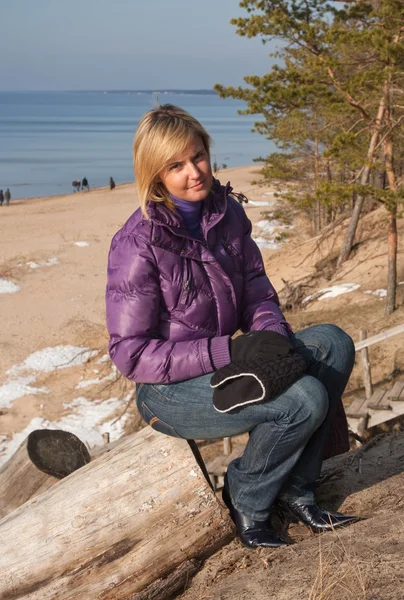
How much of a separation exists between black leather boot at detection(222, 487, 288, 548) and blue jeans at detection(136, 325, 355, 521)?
0.04 m

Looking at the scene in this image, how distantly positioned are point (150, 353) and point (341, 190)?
9.78 m

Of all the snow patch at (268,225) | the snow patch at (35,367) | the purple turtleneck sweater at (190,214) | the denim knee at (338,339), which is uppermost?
the purple turtleneck sweater at (190,214)

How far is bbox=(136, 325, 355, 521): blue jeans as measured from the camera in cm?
342

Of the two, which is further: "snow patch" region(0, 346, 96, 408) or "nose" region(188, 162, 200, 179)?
"snow patch" region(0, 346, 96, 408)

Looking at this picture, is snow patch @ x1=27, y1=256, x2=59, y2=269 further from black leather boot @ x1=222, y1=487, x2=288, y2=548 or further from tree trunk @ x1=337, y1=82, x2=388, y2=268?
black leather boot @ x1=222, y1=487, x2=288, y2=548

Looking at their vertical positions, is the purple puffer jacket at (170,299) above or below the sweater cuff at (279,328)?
above

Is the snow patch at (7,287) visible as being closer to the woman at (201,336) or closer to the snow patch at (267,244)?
the snow patch at (267,244)

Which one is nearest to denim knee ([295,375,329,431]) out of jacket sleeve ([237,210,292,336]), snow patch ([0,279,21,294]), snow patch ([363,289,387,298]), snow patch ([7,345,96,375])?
jacket sleeve ([237,210,292,336])

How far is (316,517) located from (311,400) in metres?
0.78

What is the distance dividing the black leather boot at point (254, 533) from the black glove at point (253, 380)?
2.35 ft

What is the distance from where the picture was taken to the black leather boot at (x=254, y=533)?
3.64 m

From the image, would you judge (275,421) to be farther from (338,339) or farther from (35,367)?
(35,367)

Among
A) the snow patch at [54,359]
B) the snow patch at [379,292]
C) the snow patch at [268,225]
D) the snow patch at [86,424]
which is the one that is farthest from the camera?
the snow patch at [268,225]

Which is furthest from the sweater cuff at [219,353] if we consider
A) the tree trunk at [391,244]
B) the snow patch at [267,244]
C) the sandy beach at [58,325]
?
the snow patch at [267,244]
